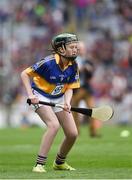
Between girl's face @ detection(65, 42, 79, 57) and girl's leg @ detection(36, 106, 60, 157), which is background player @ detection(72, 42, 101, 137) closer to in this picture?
girl's face @ detection(65, 42, 79, 57)

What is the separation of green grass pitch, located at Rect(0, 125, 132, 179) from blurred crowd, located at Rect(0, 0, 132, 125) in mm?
9851

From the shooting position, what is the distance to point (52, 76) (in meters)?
10.7

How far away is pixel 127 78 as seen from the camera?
30.0 m

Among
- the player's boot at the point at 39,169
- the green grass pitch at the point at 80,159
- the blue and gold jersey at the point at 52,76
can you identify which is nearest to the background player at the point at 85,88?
the green grass pitch at the point at 80,159

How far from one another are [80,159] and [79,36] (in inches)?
720

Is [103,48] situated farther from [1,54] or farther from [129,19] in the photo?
[1,54]

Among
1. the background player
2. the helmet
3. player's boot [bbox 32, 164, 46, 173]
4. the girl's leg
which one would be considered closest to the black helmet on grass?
the helmet

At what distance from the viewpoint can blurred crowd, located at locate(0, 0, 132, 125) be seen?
98.4ft

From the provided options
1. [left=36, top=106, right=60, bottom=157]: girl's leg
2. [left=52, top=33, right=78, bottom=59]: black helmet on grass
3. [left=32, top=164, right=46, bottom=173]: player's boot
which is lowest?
[left=32, top=164, right=46, bottom=173]: player's boot

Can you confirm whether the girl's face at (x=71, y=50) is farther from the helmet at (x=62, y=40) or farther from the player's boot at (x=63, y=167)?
the player's boot at (x=63, y=167)

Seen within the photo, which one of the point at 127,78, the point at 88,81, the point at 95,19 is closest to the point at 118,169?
the point at 88,81

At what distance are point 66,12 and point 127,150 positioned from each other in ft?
58.1

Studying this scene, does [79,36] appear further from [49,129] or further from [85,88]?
[49,129]

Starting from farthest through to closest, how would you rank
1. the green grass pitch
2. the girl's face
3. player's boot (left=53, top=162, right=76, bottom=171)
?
player's boot (left=53, top=162, right=76, bottom=171), the girl's face, the green grass pitch
